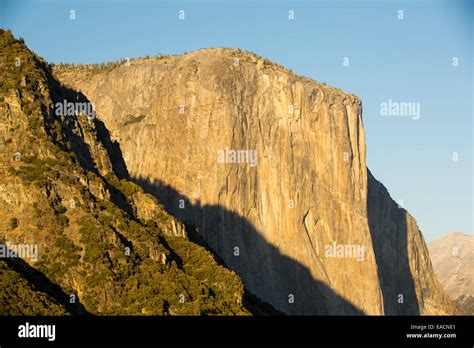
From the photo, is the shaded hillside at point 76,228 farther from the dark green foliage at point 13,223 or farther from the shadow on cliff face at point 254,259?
the shadow on cliff face at point 254,259

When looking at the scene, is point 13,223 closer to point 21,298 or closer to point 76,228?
point 76,228

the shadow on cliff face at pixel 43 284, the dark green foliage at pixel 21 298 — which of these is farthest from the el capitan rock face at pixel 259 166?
the dark green foliage at pixel 21 298

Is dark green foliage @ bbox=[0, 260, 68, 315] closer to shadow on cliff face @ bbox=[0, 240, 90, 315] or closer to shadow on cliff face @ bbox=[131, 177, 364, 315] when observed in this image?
shadow on cliff face @ bbox=[0, 240, 90, 315]

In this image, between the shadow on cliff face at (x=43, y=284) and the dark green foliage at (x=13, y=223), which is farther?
the dark green foliage at (x=13, y=223)

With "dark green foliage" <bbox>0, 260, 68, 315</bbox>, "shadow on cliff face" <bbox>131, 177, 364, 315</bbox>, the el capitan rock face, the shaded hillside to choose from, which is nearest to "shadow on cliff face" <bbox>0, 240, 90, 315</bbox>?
the shaded hillside

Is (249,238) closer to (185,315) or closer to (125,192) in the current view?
(125,192)
